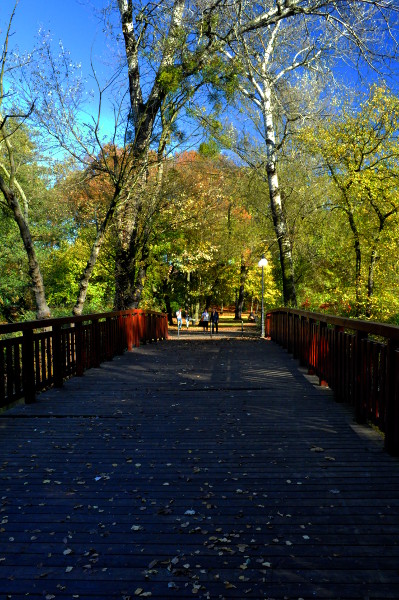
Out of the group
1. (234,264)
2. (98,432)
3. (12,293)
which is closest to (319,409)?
(98,432)

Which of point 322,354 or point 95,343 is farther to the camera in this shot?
point 95,343

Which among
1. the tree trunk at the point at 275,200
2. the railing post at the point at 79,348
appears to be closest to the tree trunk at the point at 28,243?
the railing post at the point at 79,348

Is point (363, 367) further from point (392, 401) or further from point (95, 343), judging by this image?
point (95, 343)

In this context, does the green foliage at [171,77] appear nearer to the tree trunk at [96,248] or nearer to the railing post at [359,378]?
the tree trunk at [96,248]

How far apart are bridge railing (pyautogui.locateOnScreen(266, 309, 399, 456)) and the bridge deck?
0.24 meters

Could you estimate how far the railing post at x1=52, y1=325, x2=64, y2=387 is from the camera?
7344mm

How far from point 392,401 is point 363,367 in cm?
85

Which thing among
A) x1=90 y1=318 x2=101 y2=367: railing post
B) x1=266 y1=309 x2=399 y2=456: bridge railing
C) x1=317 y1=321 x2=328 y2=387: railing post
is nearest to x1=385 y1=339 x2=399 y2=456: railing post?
x1=266 y1=309 x2=399 y2=456: bridge railing

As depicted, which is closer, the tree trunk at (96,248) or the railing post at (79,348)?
the railing post at (79,348)

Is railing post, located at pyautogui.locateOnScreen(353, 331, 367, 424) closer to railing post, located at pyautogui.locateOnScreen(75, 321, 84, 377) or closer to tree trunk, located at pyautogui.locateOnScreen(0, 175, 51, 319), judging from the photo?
railing post, located at pyautogui.locateOnScreen(75, 321, 84, 377)

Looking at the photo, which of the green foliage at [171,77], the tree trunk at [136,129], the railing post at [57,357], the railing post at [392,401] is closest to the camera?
the railing post at [392,401]

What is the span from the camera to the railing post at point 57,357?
24.1ft

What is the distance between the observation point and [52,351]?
289 inches

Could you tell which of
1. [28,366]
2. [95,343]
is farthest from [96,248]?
[28,366]
